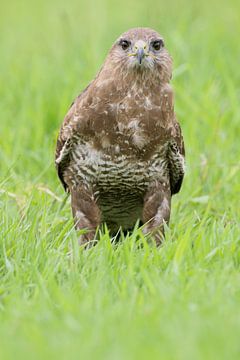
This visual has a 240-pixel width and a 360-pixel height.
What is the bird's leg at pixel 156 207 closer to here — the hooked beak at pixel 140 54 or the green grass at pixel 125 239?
the green grass at pixel 125 239

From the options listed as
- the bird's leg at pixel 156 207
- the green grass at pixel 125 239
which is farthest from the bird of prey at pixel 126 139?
the green grass at pixel 125 239

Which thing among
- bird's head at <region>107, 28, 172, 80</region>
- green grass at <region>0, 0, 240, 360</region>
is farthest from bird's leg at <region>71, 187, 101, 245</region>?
bird's head at <region>107, 28, 172, 80</region>

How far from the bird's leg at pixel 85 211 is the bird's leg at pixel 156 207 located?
343 mm

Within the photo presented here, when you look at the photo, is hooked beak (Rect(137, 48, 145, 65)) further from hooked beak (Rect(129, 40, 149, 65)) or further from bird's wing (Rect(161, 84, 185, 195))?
bird's wing (Rect(161, 84, 185, 195))

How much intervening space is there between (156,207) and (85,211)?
0.47m

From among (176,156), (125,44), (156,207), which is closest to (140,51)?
(125,44)

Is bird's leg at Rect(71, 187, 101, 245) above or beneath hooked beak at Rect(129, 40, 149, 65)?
beneath

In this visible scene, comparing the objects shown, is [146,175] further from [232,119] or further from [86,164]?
[232,119]

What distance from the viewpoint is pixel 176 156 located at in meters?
6.52

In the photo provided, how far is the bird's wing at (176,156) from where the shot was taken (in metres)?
6.45

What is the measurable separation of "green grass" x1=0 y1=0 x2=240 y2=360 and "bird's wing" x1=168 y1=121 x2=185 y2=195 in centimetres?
33

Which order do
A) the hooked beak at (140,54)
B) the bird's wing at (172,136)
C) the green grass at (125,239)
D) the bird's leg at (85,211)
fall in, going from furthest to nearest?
the bird's leg at (85,211) < the bird's wing at (172,136) < the hooked beak at (140,54) < the green grass at (125,239)

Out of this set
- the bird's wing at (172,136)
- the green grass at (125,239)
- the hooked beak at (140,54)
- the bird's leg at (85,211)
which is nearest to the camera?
the green grass at (125,239)

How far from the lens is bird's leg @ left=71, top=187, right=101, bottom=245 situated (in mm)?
6480
